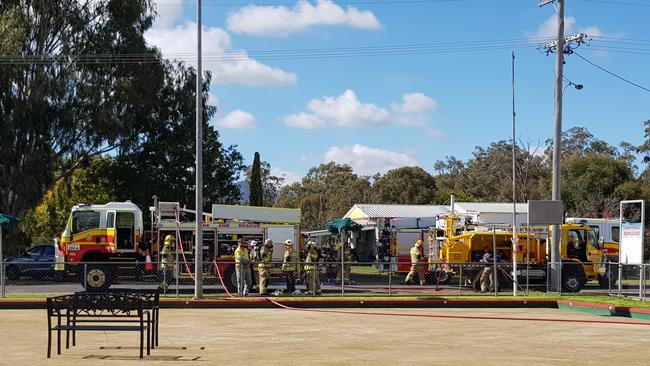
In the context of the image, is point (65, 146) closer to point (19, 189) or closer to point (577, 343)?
point (19, 189)

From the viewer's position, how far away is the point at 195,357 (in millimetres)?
12953

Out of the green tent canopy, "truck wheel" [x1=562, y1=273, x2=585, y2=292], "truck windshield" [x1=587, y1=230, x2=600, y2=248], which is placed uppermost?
the green tent canopy

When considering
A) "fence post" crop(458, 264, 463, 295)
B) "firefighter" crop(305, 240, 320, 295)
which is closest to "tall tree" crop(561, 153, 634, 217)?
"fence post" crop(458, 264, 463, 295)

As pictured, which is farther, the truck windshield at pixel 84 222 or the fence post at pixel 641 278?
the truck windshield at pixel 84 222

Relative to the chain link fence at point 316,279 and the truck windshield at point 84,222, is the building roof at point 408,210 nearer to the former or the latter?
the chain link fence at point 316,279

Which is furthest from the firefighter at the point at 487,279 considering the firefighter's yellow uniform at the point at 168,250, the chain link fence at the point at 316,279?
the firefighter's yellow uniform at the point at 168,250

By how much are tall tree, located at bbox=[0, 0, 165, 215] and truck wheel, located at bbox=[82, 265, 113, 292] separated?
59.0ft

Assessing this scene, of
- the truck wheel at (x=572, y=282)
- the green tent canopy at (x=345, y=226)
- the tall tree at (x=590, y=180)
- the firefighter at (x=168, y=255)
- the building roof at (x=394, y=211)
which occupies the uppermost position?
the tall tree at (x=590, y=180)

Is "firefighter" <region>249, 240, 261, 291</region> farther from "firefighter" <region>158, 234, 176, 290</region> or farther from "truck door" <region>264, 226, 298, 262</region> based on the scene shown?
"firefighter" <region>158, 234, 176, 290</region>

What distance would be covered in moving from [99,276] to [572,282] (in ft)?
51.5

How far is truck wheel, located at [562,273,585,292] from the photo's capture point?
28953 mm

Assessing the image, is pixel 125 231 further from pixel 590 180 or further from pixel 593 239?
pixel 590 180

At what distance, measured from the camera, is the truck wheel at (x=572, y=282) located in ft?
95.0

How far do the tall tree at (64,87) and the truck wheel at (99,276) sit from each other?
17997mm
